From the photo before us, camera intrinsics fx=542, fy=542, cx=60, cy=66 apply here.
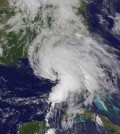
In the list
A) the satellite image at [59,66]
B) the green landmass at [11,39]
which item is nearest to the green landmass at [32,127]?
the satellite image at [59,66]

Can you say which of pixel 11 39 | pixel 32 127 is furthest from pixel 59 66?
pixel 32 127

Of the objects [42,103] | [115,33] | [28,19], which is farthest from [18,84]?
[115,33]

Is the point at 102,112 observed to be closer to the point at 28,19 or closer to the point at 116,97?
the point at 116,97

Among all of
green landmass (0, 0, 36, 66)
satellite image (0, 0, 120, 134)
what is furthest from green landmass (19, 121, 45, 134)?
green landmass (0, 0, 36, 66)

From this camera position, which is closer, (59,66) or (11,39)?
(59,66)

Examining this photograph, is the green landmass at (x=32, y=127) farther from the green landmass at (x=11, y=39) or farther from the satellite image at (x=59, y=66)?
the green landmass at (x=11, y=39)

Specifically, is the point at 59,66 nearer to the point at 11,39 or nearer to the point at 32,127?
the point at 11,39

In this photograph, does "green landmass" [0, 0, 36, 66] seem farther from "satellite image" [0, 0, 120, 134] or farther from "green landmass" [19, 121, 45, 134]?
"green landmass" [19, 121, 45, 134]
